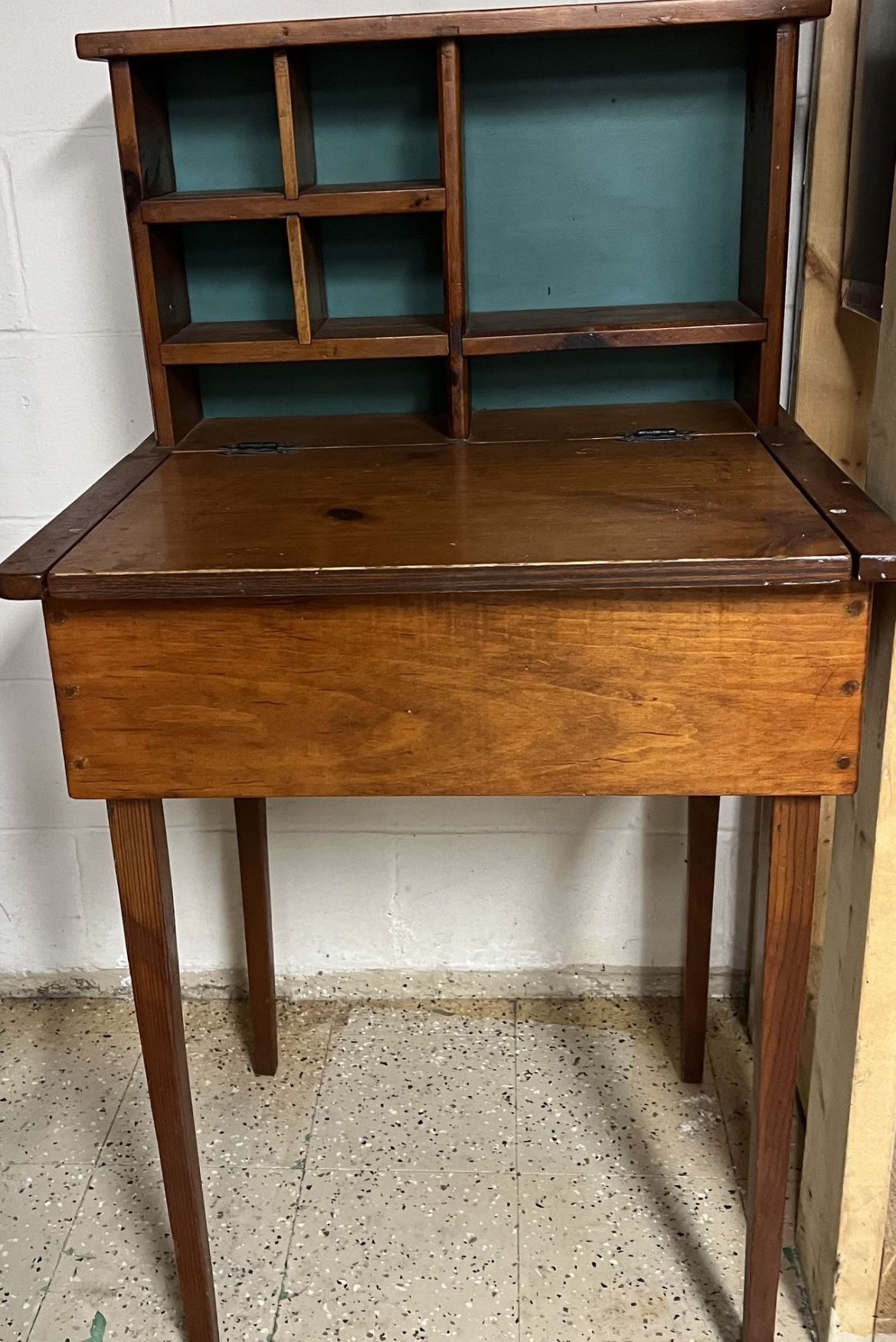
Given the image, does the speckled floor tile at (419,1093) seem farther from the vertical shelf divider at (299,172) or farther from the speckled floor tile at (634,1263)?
the vertical shelf divider at (299,172)

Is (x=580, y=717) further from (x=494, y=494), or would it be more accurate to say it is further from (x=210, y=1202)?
(x=210, y=1202)

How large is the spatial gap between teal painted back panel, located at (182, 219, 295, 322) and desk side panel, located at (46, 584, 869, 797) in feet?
1.93

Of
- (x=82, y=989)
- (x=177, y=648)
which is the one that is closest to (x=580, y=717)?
(x=177, y=648)

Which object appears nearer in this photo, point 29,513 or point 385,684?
point 385,684

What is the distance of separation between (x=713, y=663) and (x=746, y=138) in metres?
0.71

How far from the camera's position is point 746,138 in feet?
4.73

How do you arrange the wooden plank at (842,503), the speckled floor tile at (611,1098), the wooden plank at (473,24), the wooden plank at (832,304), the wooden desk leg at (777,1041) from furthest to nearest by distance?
the speckled floor tile at (611,1098) → the wooden plank at (832,304) → the wooden plank at (473,24) → the wooden desk leg at (777,1041) → the wooden plank at (842,503)

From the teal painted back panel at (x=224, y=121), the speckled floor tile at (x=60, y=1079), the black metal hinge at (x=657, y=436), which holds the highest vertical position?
the teal painted back panel at (x=224, y=121)

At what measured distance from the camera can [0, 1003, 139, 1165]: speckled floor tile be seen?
1.75 metres

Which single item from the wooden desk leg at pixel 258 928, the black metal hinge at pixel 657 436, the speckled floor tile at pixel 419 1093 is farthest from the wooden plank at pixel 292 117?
the speckled floor tile at pixel 419 1093

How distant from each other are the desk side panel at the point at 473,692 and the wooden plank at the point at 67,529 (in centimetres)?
4

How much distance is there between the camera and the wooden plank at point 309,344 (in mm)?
1388

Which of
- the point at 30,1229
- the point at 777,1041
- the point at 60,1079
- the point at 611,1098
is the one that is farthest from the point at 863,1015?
the point at 60,1079

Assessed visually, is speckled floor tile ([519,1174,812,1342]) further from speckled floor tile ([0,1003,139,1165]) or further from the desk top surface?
the desk top surface
